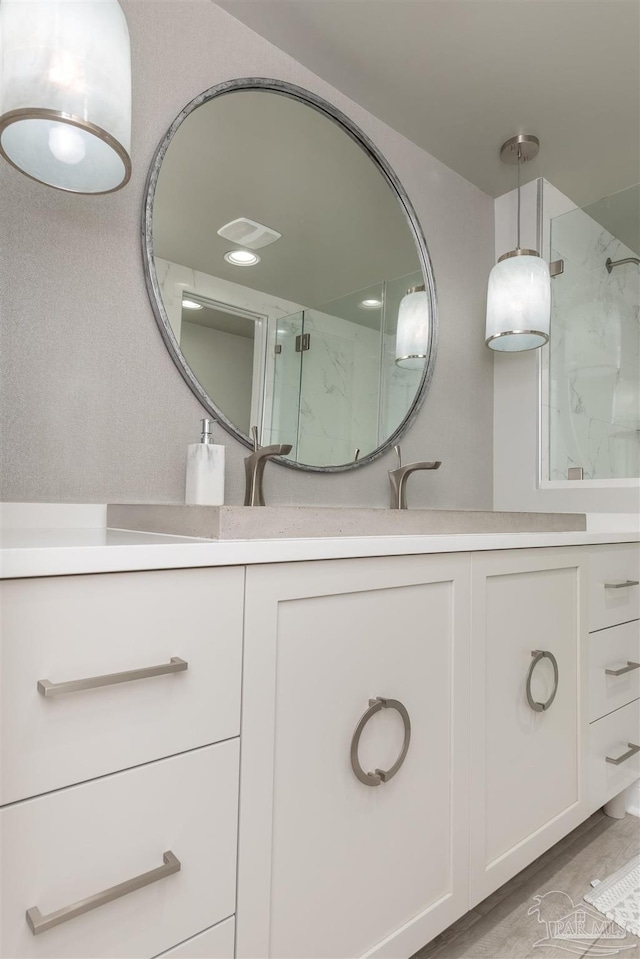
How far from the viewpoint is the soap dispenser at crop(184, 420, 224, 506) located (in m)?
1.20

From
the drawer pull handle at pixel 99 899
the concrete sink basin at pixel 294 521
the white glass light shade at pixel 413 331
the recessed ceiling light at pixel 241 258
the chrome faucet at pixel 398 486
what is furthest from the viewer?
the white glass light shade at pixel 413 331

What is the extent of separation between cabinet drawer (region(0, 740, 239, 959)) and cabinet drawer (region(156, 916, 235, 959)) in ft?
0.04

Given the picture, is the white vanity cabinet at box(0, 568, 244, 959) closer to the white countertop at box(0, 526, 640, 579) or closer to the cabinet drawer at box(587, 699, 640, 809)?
the white countertop at box(0, 526, 640, 579)

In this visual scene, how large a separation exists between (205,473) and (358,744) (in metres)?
0.60

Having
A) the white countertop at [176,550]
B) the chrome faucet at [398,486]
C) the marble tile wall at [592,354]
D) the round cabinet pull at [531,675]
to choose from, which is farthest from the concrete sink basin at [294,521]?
the marble tile wall at [592,354]

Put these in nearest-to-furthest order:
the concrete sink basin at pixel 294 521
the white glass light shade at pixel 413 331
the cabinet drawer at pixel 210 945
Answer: the cabinet drawer at pixel 210 945
the concrete sink basin at pixel 294 521
the white glass light shade at pixel 413 331

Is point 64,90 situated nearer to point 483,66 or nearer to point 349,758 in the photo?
point 349,758

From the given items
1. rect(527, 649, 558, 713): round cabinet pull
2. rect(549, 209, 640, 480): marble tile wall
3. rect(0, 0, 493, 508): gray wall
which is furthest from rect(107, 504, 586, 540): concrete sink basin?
rect(549, 209, 640, 480): marble tile wall

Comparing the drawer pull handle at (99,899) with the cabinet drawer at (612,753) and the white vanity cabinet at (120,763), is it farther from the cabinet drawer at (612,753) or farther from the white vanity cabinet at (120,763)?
the cabinet drawer at (612,753)

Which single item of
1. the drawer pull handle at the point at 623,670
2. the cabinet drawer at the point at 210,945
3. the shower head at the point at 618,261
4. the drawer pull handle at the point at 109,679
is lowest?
the cabinet drawer at the point at 210,945

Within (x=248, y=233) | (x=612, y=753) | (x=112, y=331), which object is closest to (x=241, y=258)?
(x=248, y=233)

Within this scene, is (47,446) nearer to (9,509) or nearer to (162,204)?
(9,509)

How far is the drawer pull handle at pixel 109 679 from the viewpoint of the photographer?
580mm

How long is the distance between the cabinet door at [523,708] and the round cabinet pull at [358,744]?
0.63 feet
